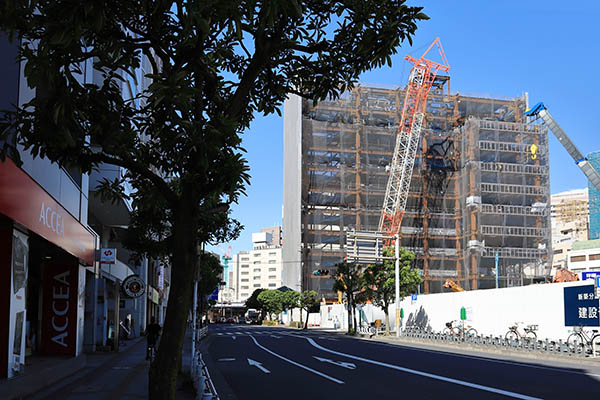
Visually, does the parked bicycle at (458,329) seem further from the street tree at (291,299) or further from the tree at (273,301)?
the tree at (273,301)

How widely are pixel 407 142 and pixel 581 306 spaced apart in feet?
195

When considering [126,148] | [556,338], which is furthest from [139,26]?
[556,338]

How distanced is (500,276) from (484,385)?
71.3 m

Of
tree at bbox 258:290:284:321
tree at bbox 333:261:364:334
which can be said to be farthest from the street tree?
tree at bbox 333:261:364:334

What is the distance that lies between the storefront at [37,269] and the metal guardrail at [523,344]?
19146 mm

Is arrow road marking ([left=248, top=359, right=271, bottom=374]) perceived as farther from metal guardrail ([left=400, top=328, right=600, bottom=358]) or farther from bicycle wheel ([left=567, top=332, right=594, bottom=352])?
bicycle wheel ([left=567, top=332, right=594, bottom=352])

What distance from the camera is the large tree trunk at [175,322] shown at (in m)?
6.90

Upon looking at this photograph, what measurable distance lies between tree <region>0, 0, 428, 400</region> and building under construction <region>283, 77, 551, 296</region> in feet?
260

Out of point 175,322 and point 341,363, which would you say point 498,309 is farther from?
point 175,322

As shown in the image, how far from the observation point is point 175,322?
22.8ft

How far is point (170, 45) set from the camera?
784 centimetres

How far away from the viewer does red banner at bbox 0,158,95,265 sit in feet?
40.9

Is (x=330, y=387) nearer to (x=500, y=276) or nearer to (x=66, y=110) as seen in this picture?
(x=66, y=110)

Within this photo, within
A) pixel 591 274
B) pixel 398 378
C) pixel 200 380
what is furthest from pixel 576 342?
pixel 200 380
